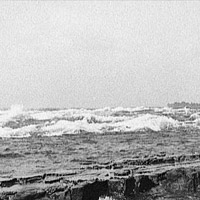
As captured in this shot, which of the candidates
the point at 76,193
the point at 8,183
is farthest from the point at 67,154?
the point at 76,193

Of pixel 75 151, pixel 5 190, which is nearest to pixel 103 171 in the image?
pixel 5 190

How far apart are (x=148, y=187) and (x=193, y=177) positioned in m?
0.93

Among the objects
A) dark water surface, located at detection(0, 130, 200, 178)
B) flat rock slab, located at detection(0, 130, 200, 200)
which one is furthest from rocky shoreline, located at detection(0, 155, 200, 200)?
dark water surface, located at detection(0, 130, 200, 178)

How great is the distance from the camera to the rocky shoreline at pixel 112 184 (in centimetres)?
491

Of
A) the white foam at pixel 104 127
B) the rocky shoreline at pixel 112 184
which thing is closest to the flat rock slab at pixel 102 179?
the rocky shoreline at pixel 112 184

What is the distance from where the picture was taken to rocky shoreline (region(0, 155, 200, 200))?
491 cm

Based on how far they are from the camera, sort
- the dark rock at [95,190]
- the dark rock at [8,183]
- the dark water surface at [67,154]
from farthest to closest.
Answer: the dark water surface at [67,154], the dark rock at [8,183], the dark rock at [95,190]

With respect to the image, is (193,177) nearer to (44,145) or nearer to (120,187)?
(120,187)

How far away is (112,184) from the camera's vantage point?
5.33 meters

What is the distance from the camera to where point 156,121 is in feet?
63.3

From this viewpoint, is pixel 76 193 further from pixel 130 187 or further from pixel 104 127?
pixel 104 127

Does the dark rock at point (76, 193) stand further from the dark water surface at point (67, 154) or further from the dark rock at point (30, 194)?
the dark water surface at point (67, 154)

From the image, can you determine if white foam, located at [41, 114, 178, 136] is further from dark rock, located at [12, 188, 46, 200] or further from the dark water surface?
dark rock, located at [12, 188, 46, 200]

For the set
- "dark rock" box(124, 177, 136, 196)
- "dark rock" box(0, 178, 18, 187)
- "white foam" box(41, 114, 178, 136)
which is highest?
"white foam" box(41, 114, 178, 136)
